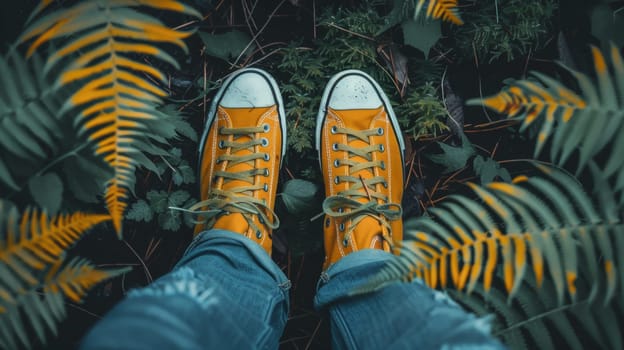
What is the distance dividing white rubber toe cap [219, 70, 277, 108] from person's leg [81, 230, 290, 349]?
553mm

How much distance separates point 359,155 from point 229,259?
70 cm

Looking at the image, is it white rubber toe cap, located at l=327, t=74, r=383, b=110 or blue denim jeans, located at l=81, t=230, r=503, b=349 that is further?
white rubber toe cap, located at l=327, t=74, r=383, b=110

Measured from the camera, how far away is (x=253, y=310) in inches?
47.1

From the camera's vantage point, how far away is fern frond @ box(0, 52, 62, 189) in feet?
3.22

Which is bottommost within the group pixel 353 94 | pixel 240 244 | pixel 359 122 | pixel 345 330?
pixel 345 330

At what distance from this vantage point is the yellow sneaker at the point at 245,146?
5.39ft

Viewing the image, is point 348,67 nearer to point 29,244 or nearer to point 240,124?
point 240,124

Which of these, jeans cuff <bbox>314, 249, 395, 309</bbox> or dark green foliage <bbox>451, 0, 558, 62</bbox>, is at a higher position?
Result: dark green foliage <bbox>451, 0, 558, 62</bbox>

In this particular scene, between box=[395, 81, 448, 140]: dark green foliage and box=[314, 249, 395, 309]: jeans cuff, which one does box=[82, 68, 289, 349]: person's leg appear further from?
box=[395, 81, 448, 140]: dark green foliage

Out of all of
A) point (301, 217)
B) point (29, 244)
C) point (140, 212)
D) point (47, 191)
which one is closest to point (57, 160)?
point (47, 191)

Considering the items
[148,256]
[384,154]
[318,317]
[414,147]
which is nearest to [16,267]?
[148,256]

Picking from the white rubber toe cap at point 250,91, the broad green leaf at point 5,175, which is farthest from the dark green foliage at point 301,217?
the broad green leaf at point 5,175

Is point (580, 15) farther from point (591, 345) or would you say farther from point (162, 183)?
point (162, 183)

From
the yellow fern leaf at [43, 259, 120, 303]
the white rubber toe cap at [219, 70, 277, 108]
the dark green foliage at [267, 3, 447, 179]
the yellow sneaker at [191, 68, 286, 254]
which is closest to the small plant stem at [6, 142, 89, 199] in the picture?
the yellow fern leaf at [43, 259, 120, 303]
